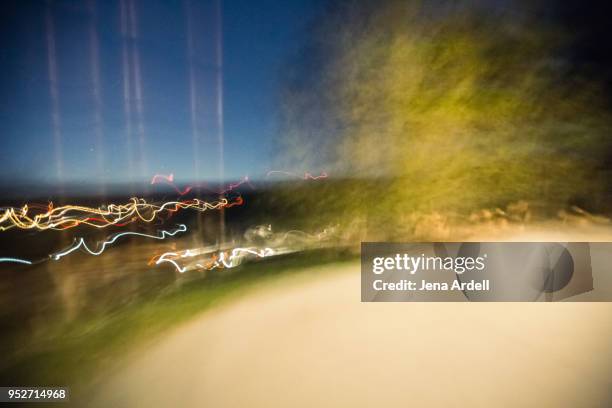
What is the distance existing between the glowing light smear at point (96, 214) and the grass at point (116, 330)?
402 millimetres

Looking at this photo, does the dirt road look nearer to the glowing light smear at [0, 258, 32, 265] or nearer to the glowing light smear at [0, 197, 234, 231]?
the glowing light smear at [0, 197, 234, 231]

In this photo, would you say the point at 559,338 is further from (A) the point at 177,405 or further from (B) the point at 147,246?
(B) the point at 147,246

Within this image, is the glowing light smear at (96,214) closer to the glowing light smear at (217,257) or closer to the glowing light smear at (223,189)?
the glowing light smear at (223,189)

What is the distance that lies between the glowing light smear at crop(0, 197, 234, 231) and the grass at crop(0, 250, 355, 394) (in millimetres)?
402

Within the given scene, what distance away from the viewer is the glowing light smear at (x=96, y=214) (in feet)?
5.16

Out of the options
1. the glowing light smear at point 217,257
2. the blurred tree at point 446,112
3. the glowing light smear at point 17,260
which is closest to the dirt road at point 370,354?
the glowing light smear at point 217,257

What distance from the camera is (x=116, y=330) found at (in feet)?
5.44

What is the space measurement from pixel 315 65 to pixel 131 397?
2035 mm

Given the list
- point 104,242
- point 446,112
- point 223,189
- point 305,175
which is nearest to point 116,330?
point 104,242

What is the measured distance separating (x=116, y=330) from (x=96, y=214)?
2.03 feet

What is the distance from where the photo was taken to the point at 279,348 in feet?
5.63

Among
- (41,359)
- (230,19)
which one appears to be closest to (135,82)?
(230,19)

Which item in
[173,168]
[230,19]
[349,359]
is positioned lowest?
[349,359]

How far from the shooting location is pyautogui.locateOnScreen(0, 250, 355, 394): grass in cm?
162
